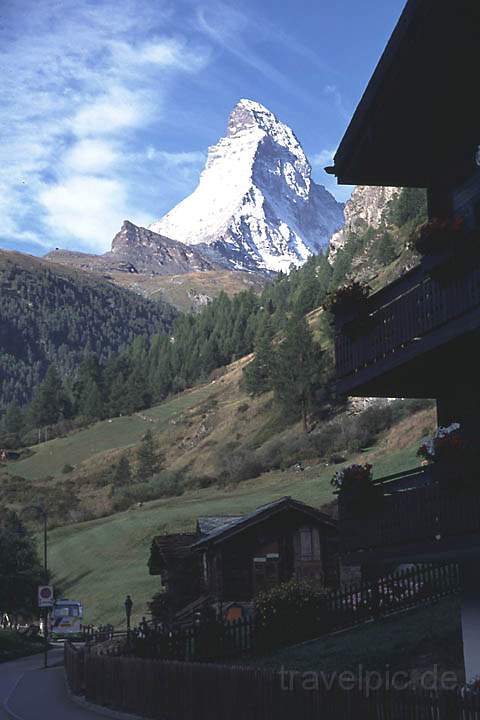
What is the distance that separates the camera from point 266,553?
159 feet

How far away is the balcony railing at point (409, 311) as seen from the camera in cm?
1423

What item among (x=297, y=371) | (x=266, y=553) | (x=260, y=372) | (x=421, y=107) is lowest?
(x=266, y=553)

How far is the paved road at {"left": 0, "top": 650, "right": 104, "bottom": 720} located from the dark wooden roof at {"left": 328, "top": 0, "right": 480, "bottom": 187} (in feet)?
51.8

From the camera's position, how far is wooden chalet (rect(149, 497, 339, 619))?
156 feet

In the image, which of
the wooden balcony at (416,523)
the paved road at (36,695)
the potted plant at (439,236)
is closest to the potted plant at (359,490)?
the wooden balcony at (416,523)

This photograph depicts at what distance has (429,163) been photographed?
18234 mm

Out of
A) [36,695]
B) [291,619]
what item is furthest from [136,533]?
[291,619]

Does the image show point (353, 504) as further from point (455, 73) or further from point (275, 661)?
point (275, 661)

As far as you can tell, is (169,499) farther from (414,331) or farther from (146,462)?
(414,331)

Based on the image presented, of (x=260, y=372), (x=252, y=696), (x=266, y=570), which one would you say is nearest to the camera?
(x=252, y=696)

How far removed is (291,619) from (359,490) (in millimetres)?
15912

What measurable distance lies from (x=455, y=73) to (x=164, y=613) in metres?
44.6

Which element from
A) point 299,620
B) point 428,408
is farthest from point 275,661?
point 428,408

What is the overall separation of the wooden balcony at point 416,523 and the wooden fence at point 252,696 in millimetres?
2175
